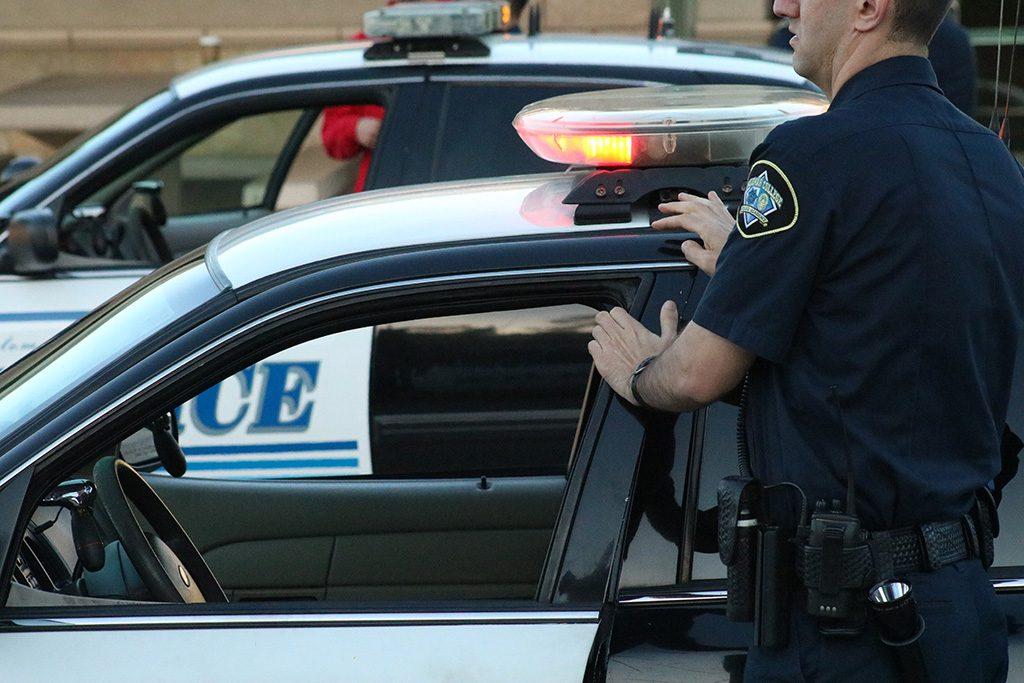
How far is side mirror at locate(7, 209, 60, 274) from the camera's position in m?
3.89

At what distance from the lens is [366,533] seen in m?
2.98

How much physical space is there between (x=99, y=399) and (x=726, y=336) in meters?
0.86

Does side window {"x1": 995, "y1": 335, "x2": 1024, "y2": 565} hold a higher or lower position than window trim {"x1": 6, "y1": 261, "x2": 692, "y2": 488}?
lower

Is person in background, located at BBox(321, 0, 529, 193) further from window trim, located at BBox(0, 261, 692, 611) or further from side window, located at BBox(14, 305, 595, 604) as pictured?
Answer: window trim, located at BBox(0, 261, 692, 611)

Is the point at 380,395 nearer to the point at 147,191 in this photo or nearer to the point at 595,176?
the point at 147,191

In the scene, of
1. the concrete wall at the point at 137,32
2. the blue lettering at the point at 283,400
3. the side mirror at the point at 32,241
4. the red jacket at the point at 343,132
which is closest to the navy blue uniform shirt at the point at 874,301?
the blue lettering at the point at 283,400

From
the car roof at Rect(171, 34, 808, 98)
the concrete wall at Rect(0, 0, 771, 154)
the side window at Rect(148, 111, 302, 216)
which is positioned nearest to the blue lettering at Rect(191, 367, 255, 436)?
the car roof at Rect(171, 34, 808, 98)

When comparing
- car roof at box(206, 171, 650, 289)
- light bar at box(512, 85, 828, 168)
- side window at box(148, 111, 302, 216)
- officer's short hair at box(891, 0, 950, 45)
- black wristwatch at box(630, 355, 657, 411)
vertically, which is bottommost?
side window at box(148, 111, 302, 216)

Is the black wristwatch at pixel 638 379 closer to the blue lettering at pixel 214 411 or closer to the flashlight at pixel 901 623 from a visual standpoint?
the flashlight at pixel 901 623

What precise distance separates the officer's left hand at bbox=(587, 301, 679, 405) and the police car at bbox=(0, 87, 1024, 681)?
25 millimetres

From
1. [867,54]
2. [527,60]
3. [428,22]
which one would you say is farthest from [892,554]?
[428,22]

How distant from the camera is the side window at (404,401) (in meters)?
3.74

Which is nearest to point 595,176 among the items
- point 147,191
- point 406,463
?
point 406,463

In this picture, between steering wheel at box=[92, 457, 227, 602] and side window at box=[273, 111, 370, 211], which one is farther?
side window at box=[273, 111, 370, 211]
